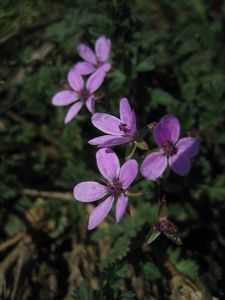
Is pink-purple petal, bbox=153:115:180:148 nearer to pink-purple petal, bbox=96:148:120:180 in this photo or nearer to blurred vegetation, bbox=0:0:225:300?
pink-purple petal, bbox=96:148:120:180

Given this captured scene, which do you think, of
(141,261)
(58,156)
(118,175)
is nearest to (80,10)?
(58,156)

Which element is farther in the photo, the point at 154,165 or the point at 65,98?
the point at 65,98

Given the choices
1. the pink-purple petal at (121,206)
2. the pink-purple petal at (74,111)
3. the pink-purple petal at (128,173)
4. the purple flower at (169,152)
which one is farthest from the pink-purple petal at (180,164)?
the pink-purple petal at (74,111)

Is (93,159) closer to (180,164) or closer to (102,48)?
(102,48)

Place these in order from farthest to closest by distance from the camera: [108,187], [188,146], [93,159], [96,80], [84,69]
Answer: [93,159]
[84,69]
[96,80]
[108,187]
[188,146]

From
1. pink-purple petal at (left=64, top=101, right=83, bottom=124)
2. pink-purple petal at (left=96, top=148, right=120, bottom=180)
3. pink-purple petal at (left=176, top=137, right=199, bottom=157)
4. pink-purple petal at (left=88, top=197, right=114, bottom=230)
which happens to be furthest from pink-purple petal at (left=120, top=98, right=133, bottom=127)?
pink-purple petal at (left=64, top=101, right=83, bottom=124)

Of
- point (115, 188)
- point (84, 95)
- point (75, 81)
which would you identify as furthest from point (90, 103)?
point (115, 188)
